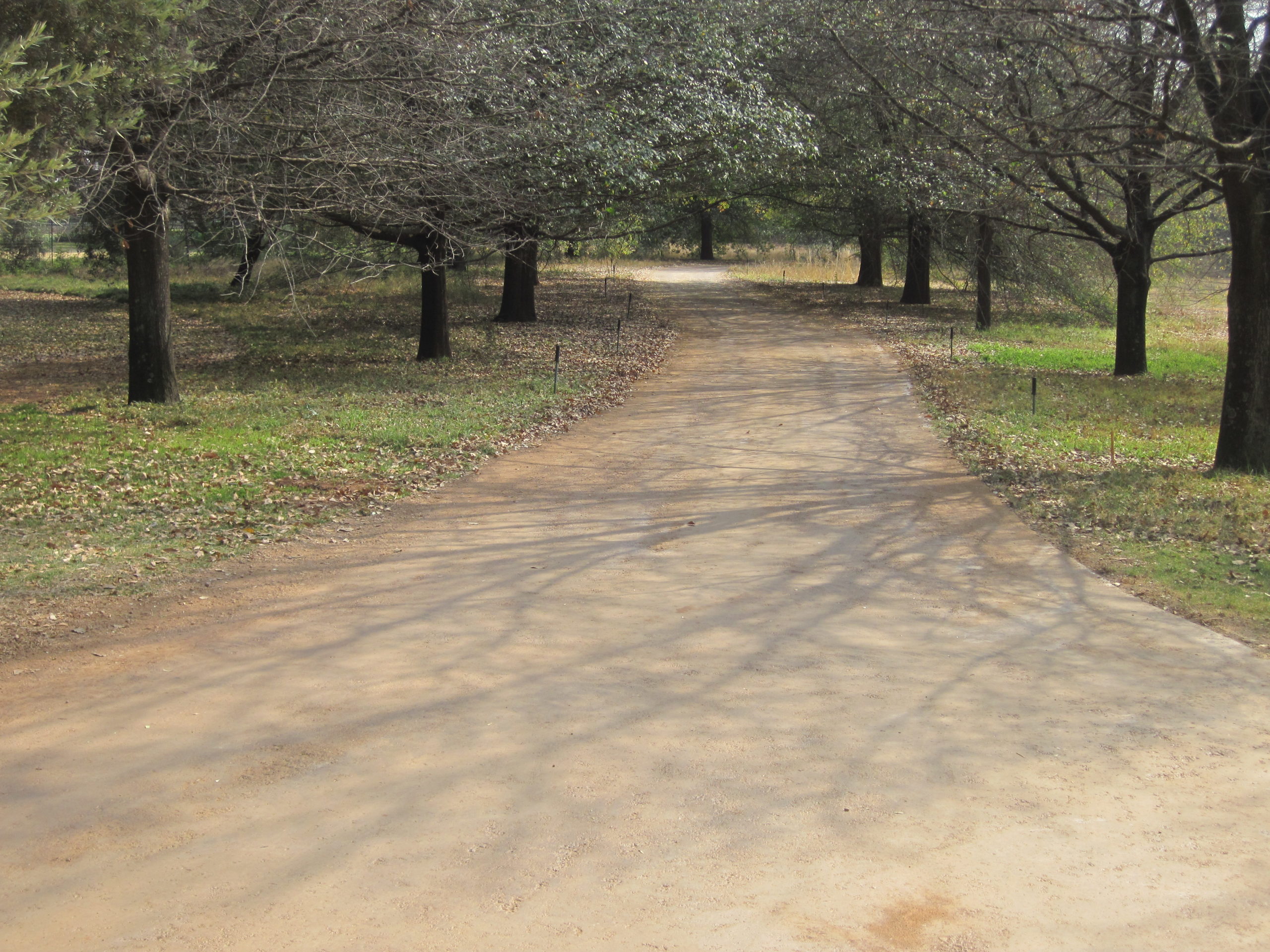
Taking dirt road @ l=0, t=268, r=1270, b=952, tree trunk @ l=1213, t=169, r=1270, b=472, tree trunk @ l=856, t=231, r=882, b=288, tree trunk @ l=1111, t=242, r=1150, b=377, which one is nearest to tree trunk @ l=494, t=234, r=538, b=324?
tree trunk @ l=1111, t=242, r=1150, b=377

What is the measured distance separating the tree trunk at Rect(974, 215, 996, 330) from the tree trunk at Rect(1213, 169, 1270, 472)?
42.5 ft

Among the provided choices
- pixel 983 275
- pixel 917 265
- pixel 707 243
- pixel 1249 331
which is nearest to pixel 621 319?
pixel 983 275

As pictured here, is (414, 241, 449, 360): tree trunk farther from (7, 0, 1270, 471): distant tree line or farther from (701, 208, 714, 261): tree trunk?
(701, 208, 714, 261): tree trunk

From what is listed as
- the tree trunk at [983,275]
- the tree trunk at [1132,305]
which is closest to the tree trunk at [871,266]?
the tree trunk at [983,275]

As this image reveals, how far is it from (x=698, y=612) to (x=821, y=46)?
55.1ft

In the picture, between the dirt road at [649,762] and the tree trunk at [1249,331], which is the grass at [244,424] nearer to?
the dirt road at [649,762]

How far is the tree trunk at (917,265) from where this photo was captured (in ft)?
98.6

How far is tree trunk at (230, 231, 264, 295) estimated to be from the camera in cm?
1611

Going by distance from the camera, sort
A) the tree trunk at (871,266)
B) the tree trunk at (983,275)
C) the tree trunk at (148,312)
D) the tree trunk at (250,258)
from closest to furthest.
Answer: the tree trunk at (148,312) → the tree trunk at (250,258) → the tree trunk at (983,275) → the tree trunk at (871,266)

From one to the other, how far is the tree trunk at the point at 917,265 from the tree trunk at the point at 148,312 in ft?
66.4

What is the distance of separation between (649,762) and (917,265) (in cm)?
2880

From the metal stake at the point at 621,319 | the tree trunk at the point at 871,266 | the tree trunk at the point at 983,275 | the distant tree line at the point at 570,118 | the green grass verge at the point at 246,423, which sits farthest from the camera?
the tree trunk at the point at 871,266

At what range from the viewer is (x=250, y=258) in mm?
22484

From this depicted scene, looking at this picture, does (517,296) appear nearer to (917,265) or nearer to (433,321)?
(433,321)
